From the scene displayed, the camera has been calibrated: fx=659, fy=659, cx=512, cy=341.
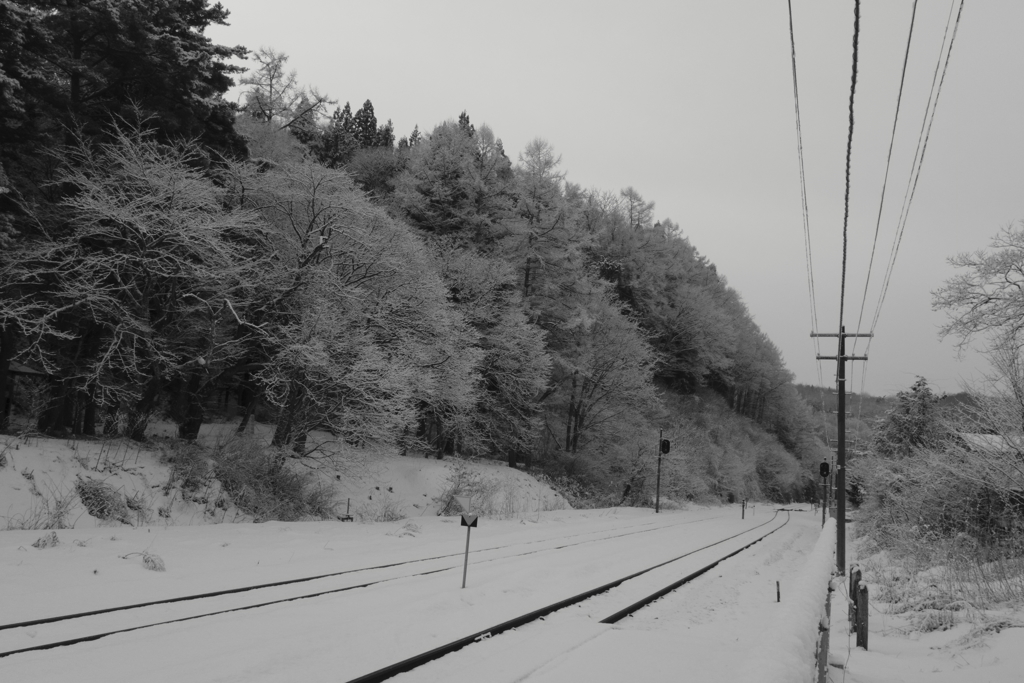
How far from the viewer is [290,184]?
24844 millimetres

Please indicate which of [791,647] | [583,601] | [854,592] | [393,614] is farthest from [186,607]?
[854,592]

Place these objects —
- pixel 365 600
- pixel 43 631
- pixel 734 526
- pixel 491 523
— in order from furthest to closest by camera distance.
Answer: pixel 734 526 → pixel 491 523 → pixel 365 600 → pixel 43 631

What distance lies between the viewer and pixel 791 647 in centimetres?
703

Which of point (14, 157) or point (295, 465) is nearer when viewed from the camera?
point (14, 157)

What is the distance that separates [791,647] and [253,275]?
20122 millimetres

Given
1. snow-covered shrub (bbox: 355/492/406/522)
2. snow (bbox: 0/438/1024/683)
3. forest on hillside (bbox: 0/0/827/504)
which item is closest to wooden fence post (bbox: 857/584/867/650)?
snow (bbox: 0/438/1024/683)

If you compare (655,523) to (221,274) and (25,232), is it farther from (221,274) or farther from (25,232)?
(25,232)

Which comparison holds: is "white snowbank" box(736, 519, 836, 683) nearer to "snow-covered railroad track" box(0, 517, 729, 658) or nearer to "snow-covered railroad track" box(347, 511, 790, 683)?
"snow-covered railroad track" box(347, 511, 790, 683)

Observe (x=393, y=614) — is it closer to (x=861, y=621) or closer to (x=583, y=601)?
(x=583, y=601)

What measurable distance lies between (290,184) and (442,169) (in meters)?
13.3

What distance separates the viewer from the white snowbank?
19.9 feet

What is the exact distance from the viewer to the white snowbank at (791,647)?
19.9ft

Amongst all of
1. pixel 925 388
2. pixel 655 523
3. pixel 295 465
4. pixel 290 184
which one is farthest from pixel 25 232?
pixel 925 388

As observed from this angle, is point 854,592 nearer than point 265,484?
Yes
